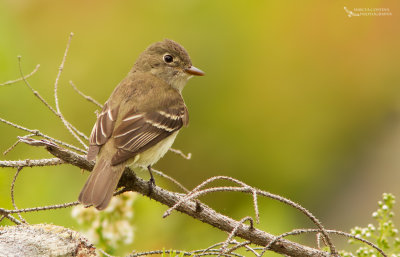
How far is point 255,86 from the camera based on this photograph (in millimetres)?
8617

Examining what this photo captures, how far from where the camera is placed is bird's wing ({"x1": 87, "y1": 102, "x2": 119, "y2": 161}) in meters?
4.39

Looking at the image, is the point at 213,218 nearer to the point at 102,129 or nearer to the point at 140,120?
the point at 102,129

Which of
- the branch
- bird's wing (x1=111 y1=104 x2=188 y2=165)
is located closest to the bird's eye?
bird's wing (x1=111 y1=104 x2=188 y2=165)

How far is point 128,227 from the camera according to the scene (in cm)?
482

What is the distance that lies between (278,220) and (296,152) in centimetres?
201

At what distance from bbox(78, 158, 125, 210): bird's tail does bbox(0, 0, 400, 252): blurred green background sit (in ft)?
9.19

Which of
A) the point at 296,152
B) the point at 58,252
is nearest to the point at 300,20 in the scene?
the point at 296,152

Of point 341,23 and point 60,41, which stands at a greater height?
point 341,23

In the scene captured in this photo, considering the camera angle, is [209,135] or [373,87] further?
[373,87]

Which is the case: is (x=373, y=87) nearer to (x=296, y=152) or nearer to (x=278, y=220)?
(x=296, y=152)

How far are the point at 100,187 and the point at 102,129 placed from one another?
28.0 inches

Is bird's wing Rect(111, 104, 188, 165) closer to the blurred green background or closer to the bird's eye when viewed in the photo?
the bird's eye

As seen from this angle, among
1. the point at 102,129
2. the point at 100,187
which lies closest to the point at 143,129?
the point at 102,129

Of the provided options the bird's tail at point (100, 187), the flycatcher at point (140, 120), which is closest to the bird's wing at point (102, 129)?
the flycatcher at point (140, 120)
